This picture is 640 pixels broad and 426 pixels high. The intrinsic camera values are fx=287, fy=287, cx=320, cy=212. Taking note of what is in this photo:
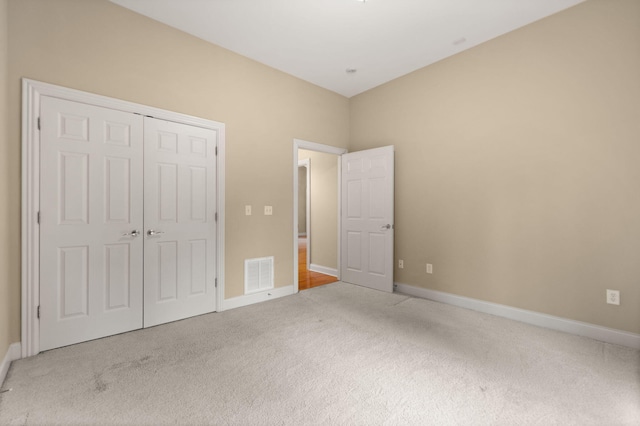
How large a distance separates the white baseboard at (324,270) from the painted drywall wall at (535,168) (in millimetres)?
1385

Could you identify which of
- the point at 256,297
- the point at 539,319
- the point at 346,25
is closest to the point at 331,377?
the point at 256,297

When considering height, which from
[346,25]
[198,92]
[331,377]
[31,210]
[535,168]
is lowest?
[331,377]

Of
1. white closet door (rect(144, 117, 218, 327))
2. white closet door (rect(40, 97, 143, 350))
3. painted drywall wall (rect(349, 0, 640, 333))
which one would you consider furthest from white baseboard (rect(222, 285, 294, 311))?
painted drywall wall (rect(349, 0, 640, 333))

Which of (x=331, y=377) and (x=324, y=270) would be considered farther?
(x=324, y=270)

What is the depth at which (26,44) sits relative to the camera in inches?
89.2

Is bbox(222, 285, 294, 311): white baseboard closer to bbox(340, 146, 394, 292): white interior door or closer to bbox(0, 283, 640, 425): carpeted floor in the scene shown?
bbox(0, 283, 640, 425): carpeted floor

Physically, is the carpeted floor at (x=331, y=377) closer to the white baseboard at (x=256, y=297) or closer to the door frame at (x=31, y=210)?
the door frame at (x=31, y=210)

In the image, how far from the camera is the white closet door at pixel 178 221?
2.85 m

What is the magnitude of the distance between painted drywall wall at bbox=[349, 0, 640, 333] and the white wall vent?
1910 mm

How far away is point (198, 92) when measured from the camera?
318 cm

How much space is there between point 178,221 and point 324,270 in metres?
2.90

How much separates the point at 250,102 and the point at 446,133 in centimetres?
250

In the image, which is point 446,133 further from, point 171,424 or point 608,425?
point 171,424

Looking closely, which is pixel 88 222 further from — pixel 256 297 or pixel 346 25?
pixel 346 25
